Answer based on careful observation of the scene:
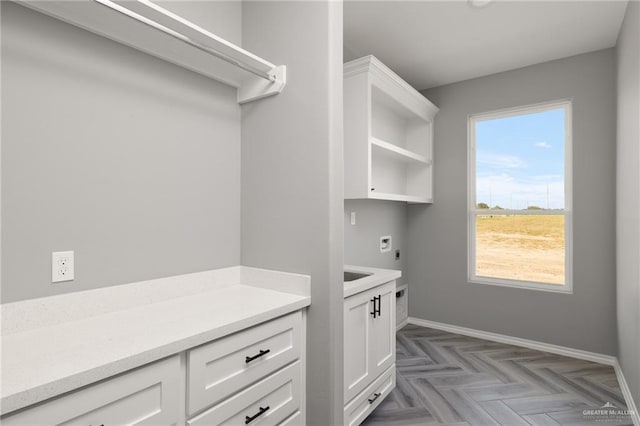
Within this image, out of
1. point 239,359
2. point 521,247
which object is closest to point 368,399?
point 239,359

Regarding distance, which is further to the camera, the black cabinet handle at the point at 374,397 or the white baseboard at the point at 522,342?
the white baseboard at the point at 522,342

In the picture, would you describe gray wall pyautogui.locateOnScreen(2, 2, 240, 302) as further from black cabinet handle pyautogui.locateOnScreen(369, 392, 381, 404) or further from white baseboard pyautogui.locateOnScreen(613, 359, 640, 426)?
white baseboard pyautogui.locateOnScreen(613, 359, 640, 426)

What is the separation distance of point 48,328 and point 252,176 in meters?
1.08

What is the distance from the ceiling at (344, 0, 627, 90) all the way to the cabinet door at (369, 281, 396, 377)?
1977 mm

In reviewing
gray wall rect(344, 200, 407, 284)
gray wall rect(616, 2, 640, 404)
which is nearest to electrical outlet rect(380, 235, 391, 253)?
gray wall rect(344, 200, 407, 284)

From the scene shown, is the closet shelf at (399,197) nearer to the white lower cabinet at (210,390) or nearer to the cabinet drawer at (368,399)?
the cabinet drawer at (368,399)

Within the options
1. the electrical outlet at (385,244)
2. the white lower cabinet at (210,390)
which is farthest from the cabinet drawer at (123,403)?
the electrical outlet at (385,244)

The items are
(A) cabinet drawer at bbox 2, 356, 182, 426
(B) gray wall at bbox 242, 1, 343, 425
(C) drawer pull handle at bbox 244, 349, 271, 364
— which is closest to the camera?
(A) cabinet drawer at bbox 2, 356, 182, 426

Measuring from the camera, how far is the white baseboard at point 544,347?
2441mm

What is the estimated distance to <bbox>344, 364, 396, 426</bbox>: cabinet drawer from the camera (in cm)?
192

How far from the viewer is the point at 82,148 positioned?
1261 mm

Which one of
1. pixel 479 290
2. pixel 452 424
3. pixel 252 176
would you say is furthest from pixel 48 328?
pixel 479 290

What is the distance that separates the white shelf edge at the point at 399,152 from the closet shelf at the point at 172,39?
115 centimetres

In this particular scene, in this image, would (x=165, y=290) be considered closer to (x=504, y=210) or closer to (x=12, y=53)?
(x=12, y=53)
